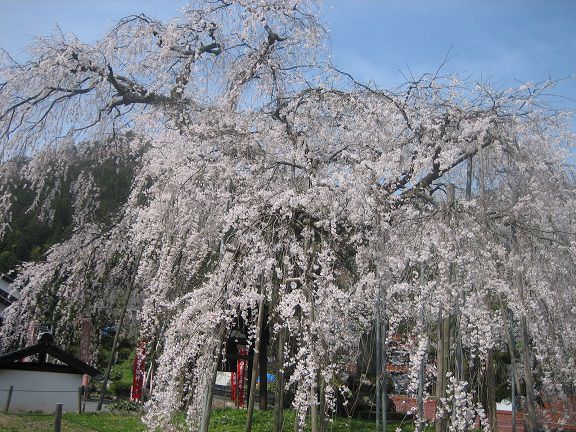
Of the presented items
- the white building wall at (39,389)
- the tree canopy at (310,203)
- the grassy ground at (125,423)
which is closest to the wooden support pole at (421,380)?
the tree canopy at (310,203)

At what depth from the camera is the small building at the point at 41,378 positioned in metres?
10.7

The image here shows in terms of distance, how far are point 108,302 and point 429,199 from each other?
8474 mm

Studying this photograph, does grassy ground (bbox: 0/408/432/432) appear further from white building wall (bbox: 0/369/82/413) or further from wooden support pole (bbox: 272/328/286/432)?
wooden support pole (bbox: 272/328/286/432)

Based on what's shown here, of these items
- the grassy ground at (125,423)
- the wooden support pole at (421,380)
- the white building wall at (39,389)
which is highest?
the wooden support pole at (421,380)

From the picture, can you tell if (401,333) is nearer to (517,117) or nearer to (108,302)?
(517,117)

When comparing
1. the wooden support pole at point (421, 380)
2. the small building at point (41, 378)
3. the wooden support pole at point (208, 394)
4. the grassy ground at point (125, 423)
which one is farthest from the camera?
the small building at point (41, 378)

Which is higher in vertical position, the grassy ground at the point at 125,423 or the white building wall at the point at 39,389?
the white building wall at the point at 39,389

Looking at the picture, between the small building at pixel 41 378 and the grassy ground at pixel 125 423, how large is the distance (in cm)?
67

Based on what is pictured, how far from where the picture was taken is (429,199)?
6.27 metres

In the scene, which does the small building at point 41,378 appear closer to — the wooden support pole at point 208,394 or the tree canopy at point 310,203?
the tree canopy at point 310,203

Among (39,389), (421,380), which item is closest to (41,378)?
(39,389)

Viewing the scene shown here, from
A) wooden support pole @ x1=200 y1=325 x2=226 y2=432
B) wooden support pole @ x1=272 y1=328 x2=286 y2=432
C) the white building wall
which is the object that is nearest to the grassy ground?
the white building wall

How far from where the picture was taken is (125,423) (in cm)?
1009

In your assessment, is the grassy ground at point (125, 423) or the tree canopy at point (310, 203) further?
the grassy ground at point (125, 423)
